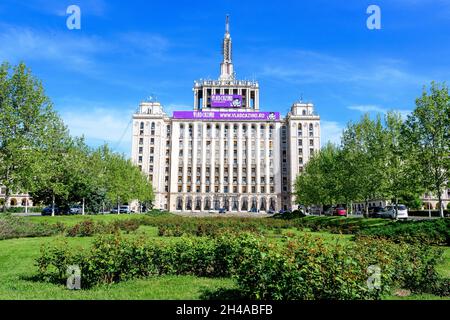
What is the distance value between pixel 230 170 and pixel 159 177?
77.1ft

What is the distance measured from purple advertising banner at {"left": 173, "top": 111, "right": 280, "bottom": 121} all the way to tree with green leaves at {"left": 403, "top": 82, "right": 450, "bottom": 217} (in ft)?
271

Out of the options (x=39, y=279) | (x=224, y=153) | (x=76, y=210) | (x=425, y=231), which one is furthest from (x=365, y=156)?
(x=224, y=153)

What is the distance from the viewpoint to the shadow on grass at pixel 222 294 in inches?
355

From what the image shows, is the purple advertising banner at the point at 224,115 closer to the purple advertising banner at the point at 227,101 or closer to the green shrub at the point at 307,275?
the purple advertising banner at the point at 227,101

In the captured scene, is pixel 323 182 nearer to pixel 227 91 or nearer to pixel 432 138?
pixel 432 138

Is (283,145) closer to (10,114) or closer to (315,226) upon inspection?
(315,226)

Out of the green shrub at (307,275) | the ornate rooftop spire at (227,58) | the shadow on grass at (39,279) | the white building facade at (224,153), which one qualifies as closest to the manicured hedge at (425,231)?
the green shrub at (307,275)

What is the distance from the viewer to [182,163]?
112812 millimetres

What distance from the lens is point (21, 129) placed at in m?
30.5

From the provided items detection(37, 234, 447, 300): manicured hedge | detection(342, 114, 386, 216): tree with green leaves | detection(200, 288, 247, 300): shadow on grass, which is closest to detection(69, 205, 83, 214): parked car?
detection(342, 114, 386, 216): tree with green leaves

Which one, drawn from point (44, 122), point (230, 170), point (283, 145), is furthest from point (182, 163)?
point (44, 122)

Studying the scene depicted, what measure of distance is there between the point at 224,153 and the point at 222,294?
10440 centimetres

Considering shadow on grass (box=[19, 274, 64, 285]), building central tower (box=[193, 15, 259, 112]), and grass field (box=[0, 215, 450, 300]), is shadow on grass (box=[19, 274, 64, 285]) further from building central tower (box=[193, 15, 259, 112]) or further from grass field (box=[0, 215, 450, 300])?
building central tower (box=[193, 15, 259, 112])

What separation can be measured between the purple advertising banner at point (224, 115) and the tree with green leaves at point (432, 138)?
8250 cm
